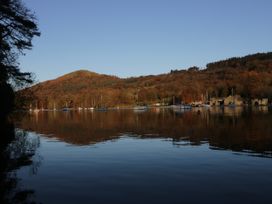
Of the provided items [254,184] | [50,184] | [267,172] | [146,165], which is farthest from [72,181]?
[267,172]

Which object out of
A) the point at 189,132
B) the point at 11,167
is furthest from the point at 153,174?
the point at 189,132

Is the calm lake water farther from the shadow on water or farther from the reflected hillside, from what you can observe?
the reflected hillside

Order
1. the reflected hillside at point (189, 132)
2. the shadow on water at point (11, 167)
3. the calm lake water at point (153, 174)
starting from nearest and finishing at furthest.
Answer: the shadow on water at point (11, 167) → the calm lake water at point (153, 174) → the reflected hillside at point (189, 132)

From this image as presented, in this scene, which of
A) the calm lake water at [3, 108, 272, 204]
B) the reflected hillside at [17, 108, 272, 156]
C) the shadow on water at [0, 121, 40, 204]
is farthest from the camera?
the reflected hillside at [17, 108, 272, 156]

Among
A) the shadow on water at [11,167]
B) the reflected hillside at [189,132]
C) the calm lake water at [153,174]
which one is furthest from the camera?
the reflected hillside at [189,132]

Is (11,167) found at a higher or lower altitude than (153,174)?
higher

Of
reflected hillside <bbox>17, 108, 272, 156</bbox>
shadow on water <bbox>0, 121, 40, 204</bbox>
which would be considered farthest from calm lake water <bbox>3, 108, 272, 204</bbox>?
reflected hillside <bbox>17, 108, 272, 156</bbox>

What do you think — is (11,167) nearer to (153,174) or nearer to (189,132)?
(153,174)

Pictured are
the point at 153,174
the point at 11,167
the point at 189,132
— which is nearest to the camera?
the point at 153,174

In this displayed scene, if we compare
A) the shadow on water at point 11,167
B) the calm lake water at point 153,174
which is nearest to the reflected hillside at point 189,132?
the calm lake water at point 153,174

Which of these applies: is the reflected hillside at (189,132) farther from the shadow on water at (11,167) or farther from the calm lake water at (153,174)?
the shadow on water at (11,167)

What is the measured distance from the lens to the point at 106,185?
22812mm

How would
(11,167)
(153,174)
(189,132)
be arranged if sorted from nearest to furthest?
1. (153,174)
2. (11,167)
3. (189,132)

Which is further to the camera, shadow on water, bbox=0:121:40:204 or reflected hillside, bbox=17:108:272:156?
reflected hillside, bbox=17:108:272:156
